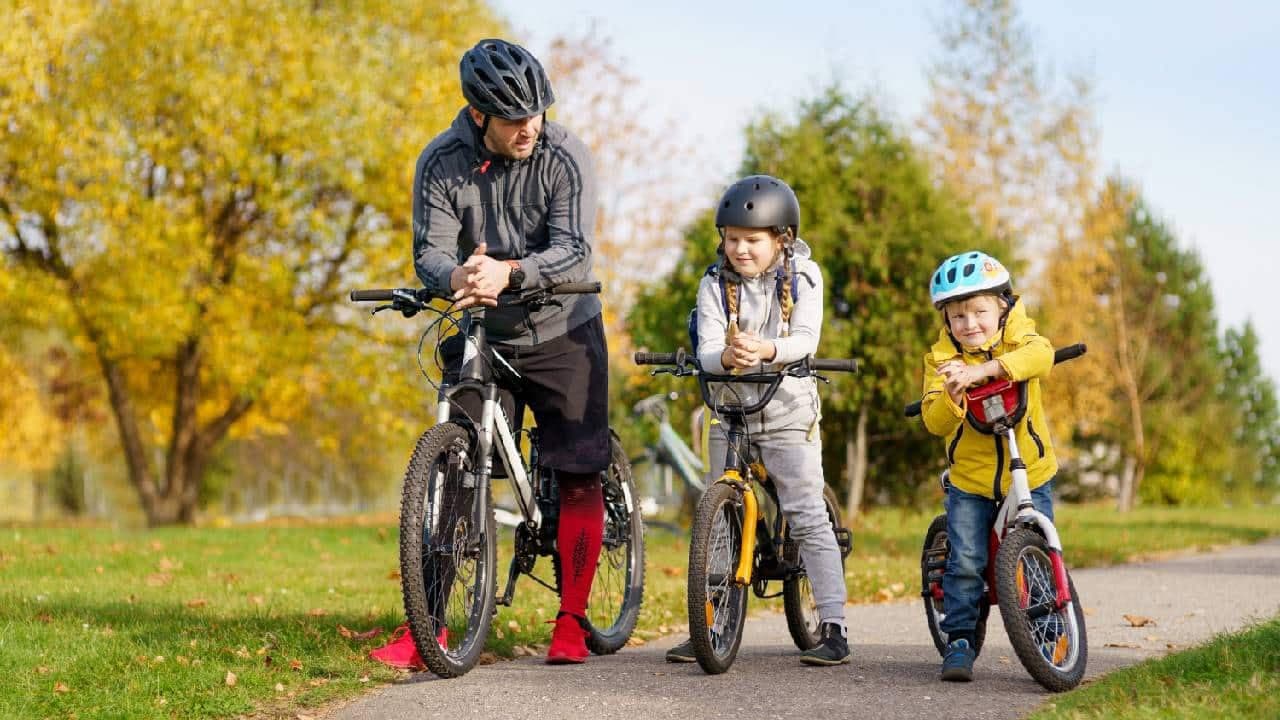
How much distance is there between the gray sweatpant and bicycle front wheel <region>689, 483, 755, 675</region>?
0.73ft

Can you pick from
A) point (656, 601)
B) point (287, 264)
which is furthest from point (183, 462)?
point (656, 601)

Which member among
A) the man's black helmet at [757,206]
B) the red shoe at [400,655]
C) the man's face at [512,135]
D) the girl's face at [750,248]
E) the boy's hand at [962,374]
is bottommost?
the red shoe at [400,655]

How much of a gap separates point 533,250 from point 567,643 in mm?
1627

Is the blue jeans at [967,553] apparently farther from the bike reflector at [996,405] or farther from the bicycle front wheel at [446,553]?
the bicycle front wheel at [446,553]

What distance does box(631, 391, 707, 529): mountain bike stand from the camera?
13.9 m

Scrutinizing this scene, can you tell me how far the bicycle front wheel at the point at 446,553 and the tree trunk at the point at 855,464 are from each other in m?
9.69

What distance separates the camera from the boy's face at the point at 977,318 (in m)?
5.15

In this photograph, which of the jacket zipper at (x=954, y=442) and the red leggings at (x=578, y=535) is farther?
the red leggings at (x=578, y=535)

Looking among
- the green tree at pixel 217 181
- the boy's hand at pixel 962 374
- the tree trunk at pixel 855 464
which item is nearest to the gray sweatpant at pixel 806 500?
the boy's hand at pixel 962 374

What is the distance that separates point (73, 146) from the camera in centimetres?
1895

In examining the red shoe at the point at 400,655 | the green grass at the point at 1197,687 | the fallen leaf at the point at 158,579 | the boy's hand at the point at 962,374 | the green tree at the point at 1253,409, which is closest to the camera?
the green grass at the point at 1197,687

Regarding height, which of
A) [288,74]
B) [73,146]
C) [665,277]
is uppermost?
[288,74]

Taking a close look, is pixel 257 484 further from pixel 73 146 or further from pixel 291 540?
pixel 291 540

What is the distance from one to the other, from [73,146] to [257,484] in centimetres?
2297
